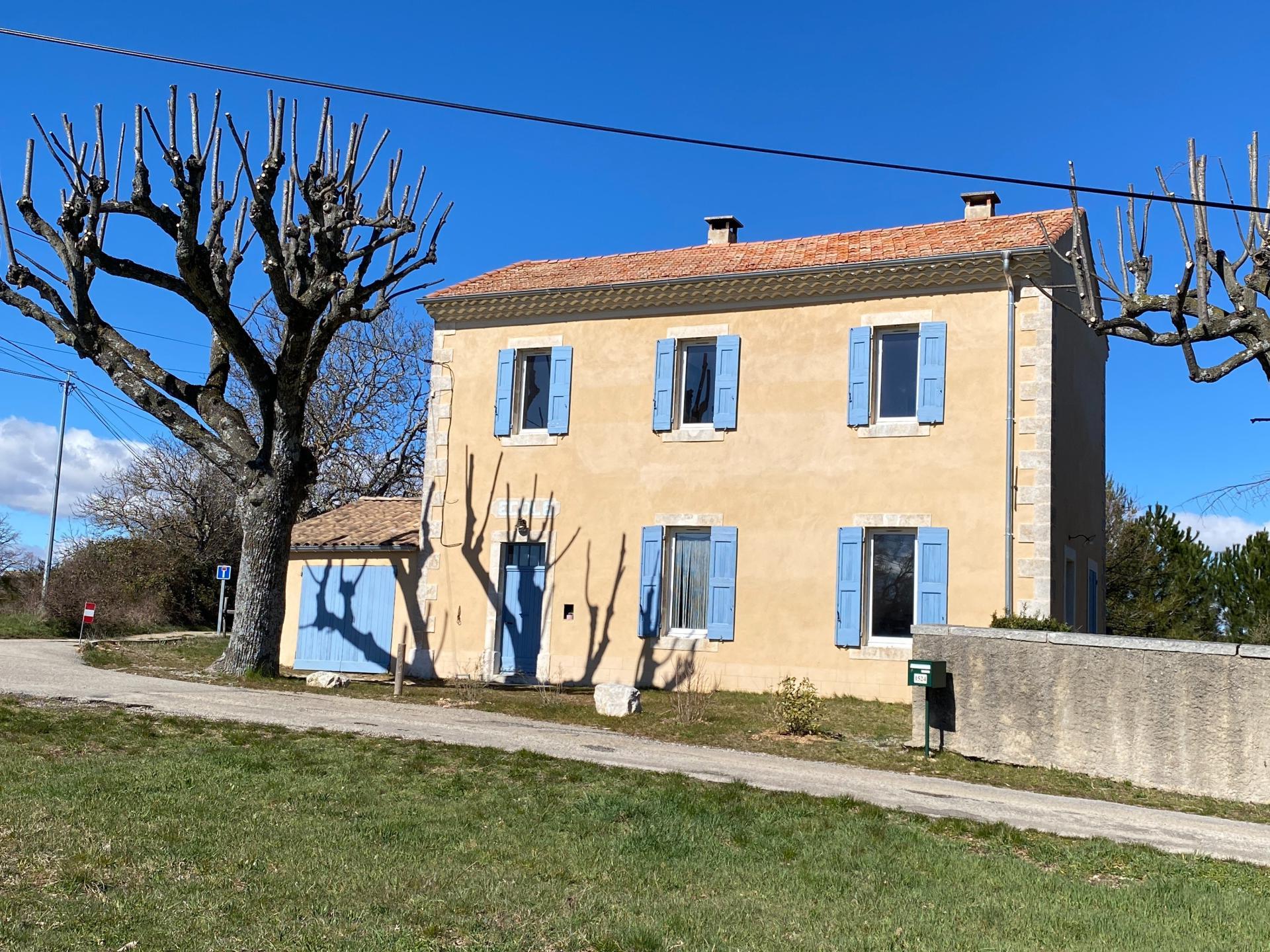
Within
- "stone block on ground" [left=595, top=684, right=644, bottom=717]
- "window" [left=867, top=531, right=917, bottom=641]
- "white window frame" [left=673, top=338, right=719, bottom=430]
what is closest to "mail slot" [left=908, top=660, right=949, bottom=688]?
"stone block on ground" [left=595, top=684, right=644, bottom=717]

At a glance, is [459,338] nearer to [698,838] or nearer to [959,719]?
[959,719]

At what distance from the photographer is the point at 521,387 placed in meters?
17.7

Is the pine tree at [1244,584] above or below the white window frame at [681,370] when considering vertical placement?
below

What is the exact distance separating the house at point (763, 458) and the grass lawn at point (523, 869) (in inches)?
282

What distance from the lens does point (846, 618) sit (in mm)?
14992

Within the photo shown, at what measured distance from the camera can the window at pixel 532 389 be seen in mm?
17562

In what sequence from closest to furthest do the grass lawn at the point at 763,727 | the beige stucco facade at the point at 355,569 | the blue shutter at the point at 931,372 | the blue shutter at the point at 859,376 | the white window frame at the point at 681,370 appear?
the grass lawn at the point at 763,727 < the blue shutter at the point at 931,372 < the blue shutter at the point at 859,376 < the white window frame at the point at 681,370 < the beige stucco facade at the point at 355,569

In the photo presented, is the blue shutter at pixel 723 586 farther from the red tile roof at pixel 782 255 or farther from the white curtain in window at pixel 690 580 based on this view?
the red tile roof at pixel 782 255

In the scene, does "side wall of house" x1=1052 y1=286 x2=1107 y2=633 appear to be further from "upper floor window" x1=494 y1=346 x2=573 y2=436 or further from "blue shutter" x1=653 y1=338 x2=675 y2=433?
"upper floor window" x1=494 y1=346 x2=573 y2=436

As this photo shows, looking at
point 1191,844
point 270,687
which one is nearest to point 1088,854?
point 1191,844

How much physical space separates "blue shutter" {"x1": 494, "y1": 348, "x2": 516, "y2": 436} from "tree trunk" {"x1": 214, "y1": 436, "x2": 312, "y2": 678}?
11.4ft

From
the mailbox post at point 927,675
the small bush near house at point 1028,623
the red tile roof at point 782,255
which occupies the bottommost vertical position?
the mailbox post at point 927,675

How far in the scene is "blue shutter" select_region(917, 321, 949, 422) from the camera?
14.9 metres

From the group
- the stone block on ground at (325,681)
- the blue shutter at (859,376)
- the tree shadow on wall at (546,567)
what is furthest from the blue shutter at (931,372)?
the stone block on ground at (325,681)
